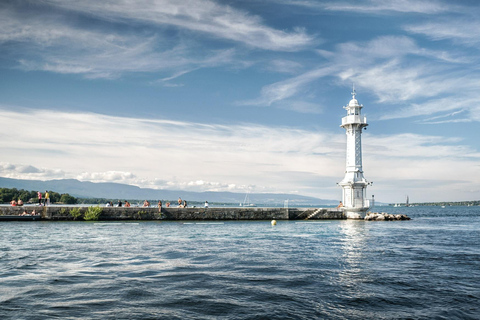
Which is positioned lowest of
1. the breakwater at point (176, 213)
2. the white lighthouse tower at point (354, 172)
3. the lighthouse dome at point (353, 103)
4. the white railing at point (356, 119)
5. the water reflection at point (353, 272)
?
the water reflection at point (353, 272)

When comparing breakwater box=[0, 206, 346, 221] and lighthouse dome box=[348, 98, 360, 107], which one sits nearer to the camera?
breakwater box=[0, 206, 346, 221]

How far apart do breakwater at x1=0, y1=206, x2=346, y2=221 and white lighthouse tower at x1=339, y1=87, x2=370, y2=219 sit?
1982mm

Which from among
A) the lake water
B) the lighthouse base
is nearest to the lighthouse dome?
the lighthouse base

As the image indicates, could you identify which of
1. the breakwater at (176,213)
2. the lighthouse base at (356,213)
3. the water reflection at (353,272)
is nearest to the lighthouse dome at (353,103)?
the lighthouse base at (356,213)

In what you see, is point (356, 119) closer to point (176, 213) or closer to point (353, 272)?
point (176, 213)

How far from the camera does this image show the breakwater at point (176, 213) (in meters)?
41.6

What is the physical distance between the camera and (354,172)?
4822 centimetres

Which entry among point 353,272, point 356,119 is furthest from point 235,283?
point 356,119

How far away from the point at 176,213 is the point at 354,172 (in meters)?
24.0

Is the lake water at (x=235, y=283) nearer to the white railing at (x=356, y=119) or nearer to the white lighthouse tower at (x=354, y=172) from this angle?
the white lighthouse tower at (x=354, y=172)

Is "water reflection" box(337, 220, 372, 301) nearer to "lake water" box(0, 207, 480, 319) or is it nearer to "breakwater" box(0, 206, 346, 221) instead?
"lake water" box(0, 207, 480, 319)

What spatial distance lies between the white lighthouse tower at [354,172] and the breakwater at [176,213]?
6.50ft

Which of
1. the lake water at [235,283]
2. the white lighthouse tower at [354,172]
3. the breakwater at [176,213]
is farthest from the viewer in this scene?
the white lighthouse tower at [354,172]

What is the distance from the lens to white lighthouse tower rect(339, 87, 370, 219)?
48.1 metres
